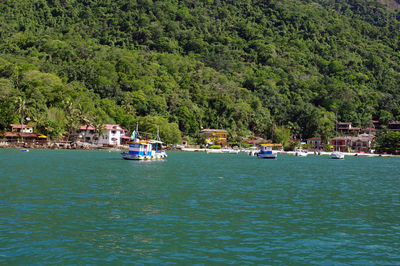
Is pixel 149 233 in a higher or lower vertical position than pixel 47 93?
lower

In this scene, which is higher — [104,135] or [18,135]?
[104,135]

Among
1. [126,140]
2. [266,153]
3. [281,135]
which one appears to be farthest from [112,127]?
[281,135]

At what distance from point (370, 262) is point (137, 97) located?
133075 millimetres

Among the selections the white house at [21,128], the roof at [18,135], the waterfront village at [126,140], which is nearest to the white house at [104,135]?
the waterfront village at [126,140]

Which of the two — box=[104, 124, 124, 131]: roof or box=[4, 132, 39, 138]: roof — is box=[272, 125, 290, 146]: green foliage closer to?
box=[104, 124, 124, 131]: roof

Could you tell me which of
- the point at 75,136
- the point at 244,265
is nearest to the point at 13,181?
the point at 244,265

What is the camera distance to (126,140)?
131 m

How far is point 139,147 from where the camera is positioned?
2815 inches

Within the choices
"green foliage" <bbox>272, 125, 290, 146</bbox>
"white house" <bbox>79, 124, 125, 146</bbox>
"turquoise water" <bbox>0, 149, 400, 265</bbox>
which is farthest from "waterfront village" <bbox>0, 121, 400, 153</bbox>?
"turquoise water" <bbox>0, 149, 400, 265</bbox>

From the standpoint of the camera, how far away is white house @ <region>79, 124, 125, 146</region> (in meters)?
124

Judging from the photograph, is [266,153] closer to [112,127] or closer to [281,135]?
[112,127]

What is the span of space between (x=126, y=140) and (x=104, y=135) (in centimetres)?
904

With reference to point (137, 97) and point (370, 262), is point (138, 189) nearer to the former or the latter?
point (370, 262)

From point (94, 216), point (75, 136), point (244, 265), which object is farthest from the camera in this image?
point (75, 136)
